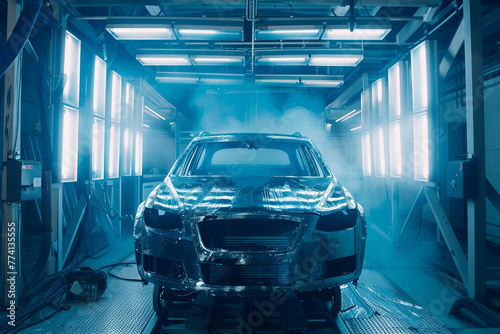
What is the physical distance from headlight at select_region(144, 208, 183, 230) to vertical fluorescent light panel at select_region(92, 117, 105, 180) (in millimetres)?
3235

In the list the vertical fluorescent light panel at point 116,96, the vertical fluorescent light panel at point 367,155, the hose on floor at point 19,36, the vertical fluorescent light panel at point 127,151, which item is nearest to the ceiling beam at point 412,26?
the vertical fluorescent light panel at point 367,155

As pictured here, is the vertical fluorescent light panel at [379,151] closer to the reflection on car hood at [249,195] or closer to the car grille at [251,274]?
the reflection on car hood at [249,195]

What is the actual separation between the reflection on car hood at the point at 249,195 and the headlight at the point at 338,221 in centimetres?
5

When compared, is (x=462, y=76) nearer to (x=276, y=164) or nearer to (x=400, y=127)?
(x=400, y=127)

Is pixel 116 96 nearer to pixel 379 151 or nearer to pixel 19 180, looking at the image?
pixel 19 180

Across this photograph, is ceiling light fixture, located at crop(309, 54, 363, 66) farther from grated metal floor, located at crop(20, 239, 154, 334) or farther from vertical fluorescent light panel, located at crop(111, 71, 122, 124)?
grated metal floor, located at crop(20, 239, 154, 334)

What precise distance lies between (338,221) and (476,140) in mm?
1823

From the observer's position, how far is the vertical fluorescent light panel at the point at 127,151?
6.47 m

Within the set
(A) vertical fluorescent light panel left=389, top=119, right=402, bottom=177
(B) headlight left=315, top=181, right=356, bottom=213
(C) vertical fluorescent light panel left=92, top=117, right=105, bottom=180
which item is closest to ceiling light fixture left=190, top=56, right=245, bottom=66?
(C) vertical fluorescent light panel left=92, top=117, right=105, bottom=180

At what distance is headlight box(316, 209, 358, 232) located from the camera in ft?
7.65

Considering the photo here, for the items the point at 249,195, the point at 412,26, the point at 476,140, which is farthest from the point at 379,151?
the point at 249,195

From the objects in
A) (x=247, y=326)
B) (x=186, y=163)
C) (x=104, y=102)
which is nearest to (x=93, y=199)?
(x=104, y=102)

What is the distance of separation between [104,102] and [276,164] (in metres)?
3.57

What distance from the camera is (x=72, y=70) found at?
4.46 metres
